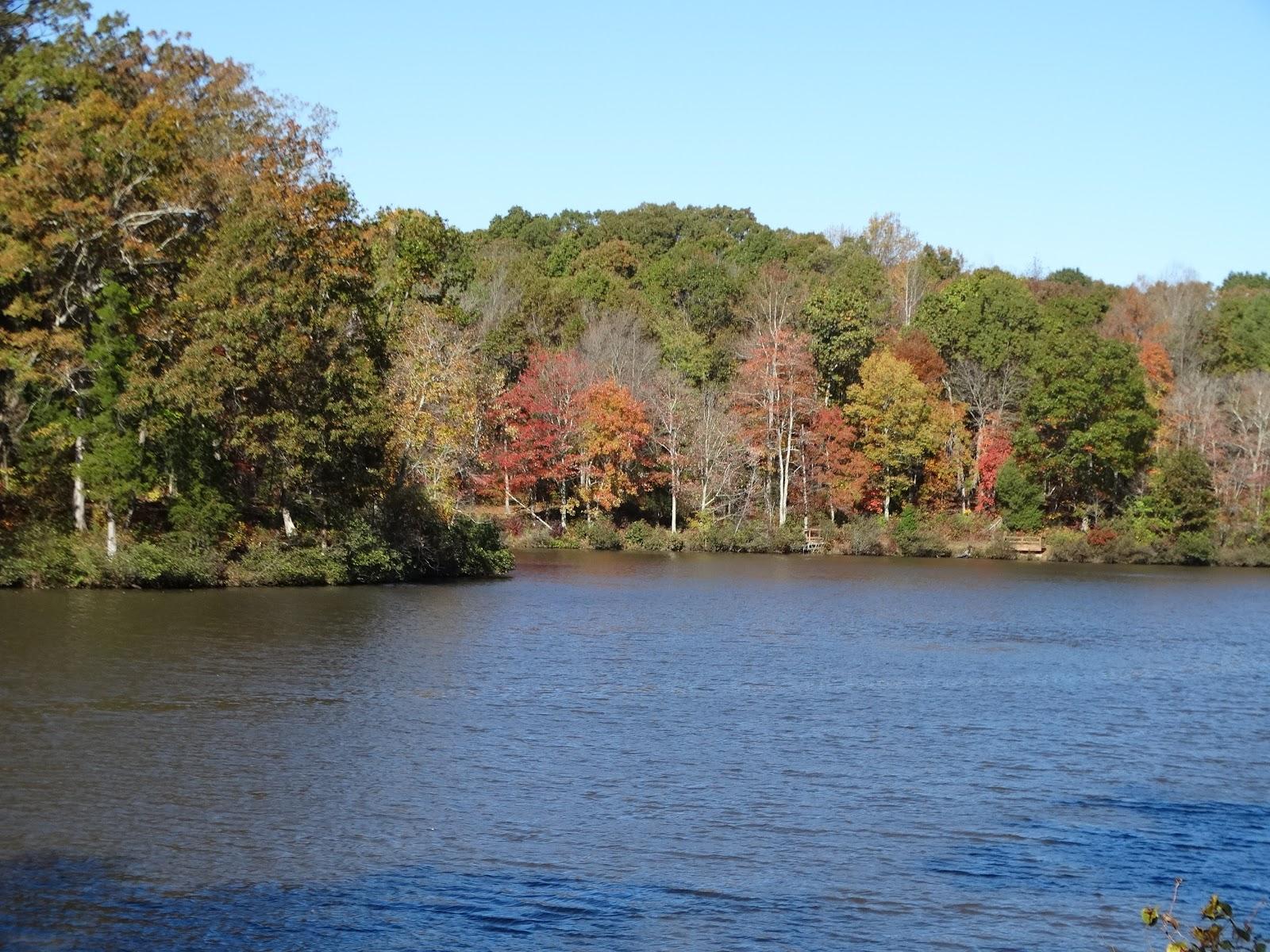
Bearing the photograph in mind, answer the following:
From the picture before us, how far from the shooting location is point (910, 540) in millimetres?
71062

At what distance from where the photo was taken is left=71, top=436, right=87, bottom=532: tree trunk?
38469 millimetres

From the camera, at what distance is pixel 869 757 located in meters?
19.8

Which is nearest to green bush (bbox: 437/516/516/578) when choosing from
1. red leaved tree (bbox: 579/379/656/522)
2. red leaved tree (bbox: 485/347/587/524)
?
red leaved tree (bbox: 485/347/587/524)

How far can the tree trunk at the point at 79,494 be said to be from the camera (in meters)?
38.5

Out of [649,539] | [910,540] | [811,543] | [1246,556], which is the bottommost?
[1246,556]

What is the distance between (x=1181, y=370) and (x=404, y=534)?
6345 centimetres

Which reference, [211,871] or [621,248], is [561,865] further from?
[621,248]

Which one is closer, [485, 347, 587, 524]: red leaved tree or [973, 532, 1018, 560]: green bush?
[485, 347, 587, 524]: red leaved tree

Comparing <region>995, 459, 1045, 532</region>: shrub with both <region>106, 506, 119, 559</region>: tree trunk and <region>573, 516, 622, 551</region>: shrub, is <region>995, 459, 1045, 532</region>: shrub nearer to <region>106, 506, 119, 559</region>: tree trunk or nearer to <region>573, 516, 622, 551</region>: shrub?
<region>573, 516, 622, 551</region>: shrub

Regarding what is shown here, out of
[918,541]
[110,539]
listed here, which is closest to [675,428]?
[918,541]

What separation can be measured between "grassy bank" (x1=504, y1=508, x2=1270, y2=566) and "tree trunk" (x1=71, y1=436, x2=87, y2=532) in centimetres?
3052

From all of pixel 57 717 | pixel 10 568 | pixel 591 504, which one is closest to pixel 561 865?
pixel 57 717

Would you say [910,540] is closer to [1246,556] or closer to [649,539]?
[649,539]

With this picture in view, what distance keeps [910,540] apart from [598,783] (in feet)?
182
